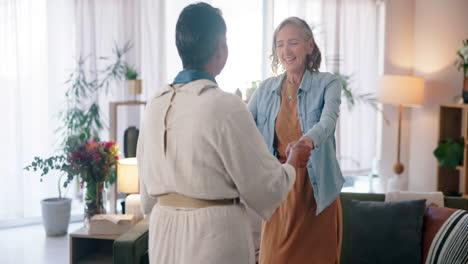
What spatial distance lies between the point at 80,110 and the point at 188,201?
12.2 ft

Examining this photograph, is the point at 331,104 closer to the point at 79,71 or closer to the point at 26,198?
the point at 79,71

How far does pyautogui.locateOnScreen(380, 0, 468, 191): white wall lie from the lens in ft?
16.9

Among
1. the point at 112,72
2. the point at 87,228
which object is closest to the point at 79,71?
the point at 112,72

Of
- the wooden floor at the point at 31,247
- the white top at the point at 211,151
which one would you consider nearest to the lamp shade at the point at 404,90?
the wooden floor at the point at 31,247

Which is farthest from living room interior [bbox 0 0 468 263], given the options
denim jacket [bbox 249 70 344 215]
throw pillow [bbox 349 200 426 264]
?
denim jacket [bbox 249 70 344 215]

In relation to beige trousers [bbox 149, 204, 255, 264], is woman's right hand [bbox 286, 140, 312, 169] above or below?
above

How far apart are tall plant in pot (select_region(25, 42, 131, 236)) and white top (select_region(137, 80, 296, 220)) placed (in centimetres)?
343

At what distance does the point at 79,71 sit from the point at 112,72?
11.9 inches

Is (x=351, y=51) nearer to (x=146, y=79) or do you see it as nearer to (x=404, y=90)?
(x=404, y=90)

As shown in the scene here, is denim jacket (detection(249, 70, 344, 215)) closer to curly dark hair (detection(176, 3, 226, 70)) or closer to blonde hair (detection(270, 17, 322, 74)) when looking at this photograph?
blonde hair (detection(270, 17, 322, 74))

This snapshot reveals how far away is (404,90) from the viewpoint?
207 inches

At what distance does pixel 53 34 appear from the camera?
200 inches

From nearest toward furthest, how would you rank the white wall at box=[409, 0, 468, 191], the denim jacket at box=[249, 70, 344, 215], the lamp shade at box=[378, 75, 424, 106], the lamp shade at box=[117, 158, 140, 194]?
1. the denim jacket at box=[249, 70, 344, 215]
2. the lamp shade at box=[117, 158, 140, 194]
3. the white wall at box=[409, 0, 468, 191]
4. the lamp shade at box=[378, 75, 424, 106]

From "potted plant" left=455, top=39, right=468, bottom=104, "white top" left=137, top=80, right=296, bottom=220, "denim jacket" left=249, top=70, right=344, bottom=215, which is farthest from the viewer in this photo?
"potted plant" left=455, top=39, right=468, bottom=104
